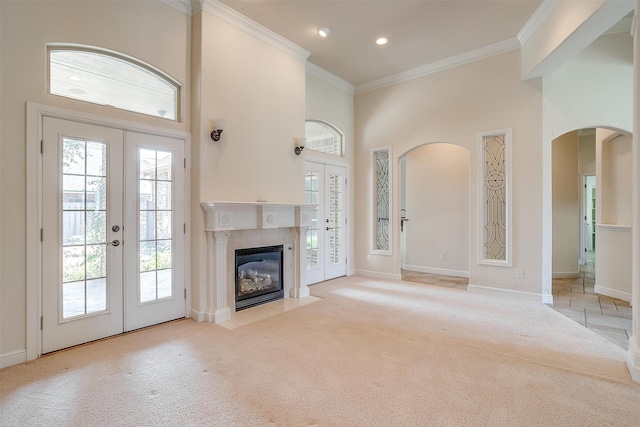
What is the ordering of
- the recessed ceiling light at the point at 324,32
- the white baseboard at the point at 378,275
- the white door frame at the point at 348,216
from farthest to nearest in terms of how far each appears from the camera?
the white door frame at the point at 348,216
the white baseboard at the point at 378,275
the recessed ceiling light at the point at 324,32

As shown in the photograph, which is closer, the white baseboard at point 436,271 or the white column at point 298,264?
the white column at point 298,264

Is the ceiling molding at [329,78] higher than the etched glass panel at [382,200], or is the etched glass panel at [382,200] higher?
the ceiling molding at [329,78]

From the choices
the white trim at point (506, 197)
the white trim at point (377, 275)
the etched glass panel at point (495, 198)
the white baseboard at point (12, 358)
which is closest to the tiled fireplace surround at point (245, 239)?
the white baseboard at point (12, 358)

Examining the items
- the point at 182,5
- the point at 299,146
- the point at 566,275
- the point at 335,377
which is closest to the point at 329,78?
the point at 299,146

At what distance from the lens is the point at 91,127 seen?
300 cm

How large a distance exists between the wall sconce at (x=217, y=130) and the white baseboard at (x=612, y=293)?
593 cm

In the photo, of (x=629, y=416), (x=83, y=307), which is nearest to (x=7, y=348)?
(x=83, y=307)

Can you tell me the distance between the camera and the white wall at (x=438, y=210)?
618 cm

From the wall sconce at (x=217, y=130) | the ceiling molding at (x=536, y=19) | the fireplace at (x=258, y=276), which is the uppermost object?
the ceiling molding at (x=536, y=19)

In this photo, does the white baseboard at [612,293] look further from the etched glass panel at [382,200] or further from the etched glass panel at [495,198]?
the etched glass panel at [382,200]

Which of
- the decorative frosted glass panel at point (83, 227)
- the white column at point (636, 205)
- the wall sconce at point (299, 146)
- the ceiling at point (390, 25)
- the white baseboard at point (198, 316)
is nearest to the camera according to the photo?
the white column at point (636, 205)

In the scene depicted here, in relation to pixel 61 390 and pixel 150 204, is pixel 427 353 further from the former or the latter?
pixel 150 204

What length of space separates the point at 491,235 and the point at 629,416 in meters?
3.16

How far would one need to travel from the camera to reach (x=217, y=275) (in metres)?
3.63
